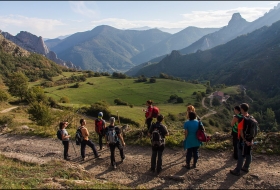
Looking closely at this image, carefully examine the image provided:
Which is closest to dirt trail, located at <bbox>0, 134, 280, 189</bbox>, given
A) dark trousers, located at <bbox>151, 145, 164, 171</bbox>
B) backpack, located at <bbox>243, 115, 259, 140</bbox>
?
dark trousers, located at <bbox>151, 145, 164, 171</bbox>

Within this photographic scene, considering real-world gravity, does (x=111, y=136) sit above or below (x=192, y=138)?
below

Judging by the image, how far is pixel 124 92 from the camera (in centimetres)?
10144

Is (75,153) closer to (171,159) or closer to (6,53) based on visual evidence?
(171,159)

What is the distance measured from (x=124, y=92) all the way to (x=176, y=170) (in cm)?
9189

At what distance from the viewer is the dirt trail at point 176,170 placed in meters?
8.82

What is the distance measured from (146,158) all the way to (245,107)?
18.4 feet

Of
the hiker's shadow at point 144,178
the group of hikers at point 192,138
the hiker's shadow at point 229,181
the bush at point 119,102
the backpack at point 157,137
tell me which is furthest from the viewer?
the bush at point 119,102

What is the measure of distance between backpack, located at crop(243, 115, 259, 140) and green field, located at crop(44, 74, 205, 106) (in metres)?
75.7

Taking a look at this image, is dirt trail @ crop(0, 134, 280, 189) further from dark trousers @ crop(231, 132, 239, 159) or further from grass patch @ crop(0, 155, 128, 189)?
grass patch @ crop(0, 155, 128, 189)

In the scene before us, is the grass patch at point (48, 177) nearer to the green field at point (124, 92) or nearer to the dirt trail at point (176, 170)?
the dirt trail at point (176, 170)

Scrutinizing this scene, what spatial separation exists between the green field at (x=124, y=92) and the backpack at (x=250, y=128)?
2982 inches

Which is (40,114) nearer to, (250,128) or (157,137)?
(157,137)

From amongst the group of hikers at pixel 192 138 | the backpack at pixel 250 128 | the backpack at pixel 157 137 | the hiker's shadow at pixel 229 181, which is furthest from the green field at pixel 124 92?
the backpack at pixel 250 128

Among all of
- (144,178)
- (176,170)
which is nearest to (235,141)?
(176,170)
